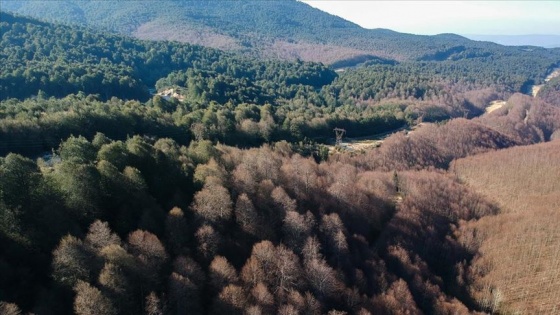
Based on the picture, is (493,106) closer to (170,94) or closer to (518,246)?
(518,246)

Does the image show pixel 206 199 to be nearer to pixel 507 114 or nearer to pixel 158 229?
pixel 158 229

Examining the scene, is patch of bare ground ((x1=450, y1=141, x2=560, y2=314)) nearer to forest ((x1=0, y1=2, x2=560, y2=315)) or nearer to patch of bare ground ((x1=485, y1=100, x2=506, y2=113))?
forest ((x1=0, y1=2, x2=560, y2=315))

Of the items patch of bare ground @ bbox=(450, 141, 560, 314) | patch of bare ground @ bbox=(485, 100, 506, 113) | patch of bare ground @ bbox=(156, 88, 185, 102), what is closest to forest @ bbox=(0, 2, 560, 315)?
patch of bare ground @ bbox=(450, 141, 560, 314)

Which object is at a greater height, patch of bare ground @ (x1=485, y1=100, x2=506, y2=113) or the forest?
the forest

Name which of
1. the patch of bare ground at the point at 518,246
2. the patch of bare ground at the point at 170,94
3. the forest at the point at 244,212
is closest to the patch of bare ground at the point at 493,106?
the forest at the point at 244,212

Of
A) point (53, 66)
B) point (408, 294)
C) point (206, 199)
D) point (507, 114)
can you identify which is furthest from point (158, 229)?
point (507, 114)

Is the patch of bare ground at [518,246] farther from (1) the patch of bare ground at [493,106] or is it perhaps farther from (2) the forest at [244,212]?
(1) the patch of bare ground at [493,106]

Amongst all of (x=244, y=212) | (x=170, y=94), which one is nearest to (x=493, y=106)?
(x=170, y=94)
